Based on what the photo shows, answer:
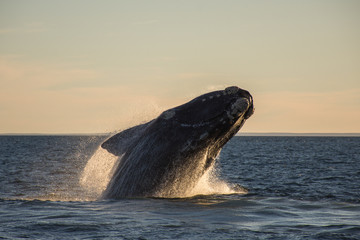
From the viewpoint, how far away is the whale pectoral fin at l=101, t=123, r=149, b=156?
33.4ft

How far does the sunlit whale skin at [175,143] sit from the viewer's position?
379 inches

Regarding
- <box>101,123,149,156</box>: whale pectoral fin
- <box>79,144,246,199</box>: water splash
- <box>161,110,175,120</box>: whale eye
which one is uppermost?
<box>161,110,175,120</box>: whale eye

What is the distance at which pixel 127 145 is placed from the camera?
33.8 feet

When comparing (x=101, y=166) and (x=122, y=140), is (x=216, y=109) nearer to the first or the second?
(x=122, y=140)

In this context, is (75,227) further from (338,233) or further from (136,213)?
(338,233)

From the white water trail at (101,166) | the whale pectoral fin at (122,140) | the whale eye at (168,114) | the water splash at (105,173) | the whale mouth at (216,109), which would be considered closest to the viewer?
the whale mouth at (216,109)

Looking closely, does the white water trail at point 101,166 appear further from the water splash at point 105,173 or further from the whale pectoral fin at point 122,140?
the whale pectoral fin at point 122,140

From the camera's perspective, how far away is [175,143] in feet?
32.2

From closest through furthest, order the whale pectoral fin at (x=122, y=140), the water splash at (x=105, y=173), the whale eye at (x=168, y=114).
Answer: the whale eye at (x=168, y=114) → the whale pectoral fin at (x=122, y=140) → the water splash at (x=105, y=173)

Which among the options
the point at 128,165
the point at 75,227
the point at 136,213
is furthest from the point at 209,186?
the point at 75,227

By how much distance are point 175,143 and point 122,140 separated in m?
1.21

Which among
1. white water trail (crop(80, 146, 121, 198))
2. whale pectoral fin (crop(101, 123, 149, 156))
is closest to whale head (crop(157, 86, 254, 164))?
whale pectoral fin (crop(101, 123, 149, 156))

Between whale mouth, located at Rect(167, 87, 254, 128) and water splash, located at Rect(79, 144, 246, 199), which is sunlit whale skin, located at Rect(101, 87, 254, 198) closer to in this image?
whale mouth, located at Rect(167, 87, 254, 128)

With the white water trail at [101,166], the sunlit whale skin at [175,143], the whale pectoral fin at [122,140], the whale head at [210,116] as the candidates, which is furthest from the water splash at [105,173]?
the whale head at [210,116]
